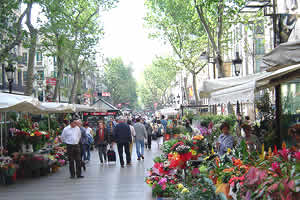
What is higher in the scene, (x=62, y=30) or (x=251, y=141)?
(x=62, y=30)

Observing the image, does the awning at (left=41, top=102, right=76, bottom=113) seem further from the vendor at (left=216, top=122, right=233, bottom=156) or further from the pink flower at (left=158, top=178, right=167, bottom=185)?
the pink flower at (left=158, top=178, right=167, bottom=185)

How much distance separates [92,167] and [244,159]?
10.4 meters

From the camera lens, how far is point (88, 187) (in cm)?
1028

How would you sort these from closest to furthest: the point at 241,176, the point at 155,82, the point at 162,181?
the point at 241,176, the point at 162,181, the point at 155,82

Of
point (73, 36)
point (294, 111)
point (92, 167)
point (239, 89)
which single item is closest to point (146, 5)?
point (73, 36)

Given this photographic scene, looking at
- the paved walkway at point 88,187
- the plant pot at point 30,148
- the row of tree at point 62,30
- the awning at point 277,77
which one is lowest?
the paved walkway at point 88,187

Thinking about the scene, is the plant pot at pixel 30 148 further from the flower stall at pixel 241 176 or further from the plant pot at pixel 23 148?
the flower stall at pixel 241 176

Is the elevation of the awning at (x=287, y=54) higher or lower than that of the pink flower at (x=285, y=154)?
higher

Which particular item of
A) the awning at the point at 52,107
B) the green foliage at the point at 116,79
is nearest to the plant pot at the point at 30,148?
the awning at the point at 52,107

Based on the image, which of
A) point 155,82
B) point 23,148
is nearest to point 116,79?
point 155,82

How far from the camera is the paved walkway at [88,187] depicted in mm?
9070

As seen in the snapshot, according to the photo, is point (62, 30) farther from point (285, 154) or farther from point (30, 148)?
point (285, 154)

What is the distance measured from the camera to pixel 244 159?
512 cm

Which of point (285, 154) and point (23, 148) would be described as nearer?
point (285, 154)
